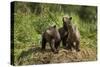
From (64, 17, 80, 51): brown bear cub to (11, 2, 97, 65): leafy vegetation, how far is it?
0.06 metres

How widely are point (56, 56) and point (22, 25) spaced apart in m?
0.56

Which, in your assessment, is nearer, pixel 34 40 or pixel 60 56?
pixel 34 40

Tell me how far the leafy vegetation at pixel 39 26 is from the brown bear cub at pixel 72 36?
0.20 ft

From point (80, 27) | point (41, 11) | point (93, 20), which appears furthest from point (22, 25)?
point (93, 20)

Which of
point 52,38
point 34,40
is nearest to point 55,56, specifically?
point 52,38

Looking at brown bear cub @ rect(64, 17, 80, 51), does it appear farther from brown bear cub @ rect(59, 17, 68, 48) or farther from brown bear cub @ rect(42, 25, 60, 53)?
brown bear cub @ rect(42, 25, 60, 53)

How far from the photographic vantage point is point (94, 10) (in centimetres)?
274

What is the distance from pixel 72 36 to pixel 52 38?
283mm

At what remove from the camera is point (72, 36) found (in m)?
2.60

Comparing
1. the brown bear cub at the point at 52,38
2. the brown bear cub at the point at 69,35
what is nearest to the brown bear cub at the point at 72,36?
the brown bear cub at the point at 69,35

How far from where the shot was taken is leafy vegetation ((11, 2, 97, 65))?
232 centimetres

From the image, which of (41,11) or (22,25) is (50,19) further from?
(22,25)

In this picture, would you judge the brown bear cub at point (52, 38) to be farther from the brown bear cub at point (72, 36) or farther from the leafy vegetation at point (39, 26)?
the brown bear cub at point (72, 36)

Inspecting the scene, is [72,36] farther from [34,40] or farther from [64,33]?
[34,40]
